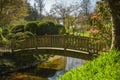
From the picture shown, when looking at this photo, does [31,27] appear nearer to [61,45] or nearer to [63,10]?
[61,45]

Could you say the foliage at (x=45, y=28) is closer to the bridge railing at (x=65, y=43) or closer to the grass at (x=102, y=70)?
the bridge railing at (x=65, y=43)

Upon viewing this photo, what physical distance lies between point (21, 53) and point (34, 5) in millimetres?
57350

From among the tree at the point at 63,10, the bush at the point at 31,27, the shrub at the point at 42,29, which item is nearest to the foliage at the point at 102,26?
the bush at the point at 31,27

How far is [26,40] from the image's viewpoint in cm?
1894

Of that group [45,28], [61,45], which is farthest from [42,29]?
[61,45]

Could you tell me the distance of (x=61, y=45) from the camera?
16.6 m

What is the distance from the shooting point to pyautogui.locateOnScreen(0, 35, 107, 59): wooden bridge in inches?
578

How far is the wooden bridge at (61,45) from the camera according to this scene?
14688 mm

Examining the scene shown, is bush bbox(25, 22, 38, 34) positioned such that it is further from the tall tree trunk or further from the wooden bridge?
the tall tree trunk

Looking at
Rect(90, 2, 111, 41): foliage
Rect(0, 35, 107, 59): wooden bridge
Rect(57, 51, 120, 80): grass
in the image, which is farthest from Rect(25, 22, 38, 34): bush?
Rect(57, 51, 120, 80): grass

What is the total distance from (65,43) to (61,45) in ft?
1.50

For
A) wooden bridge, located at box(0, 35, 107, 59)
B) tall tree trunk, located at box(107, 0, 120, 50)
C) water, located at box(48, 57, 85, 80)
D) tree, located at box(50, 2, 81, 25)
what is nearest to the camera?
tall tree trunk, located at box(107, 0, 120, 50)

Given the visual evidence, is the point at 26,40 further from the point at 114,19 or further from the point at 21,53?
the point at 114,19

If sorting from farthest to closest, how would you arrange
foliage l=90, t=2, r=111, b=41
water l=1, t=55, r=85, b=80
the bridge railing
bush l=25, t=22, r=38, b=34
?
bush l=25, t=22, r=38, b=34
water l=1, t=55, r=85, b=80
the bridge railing
foliage l=90, t=2, r=111, b=41
